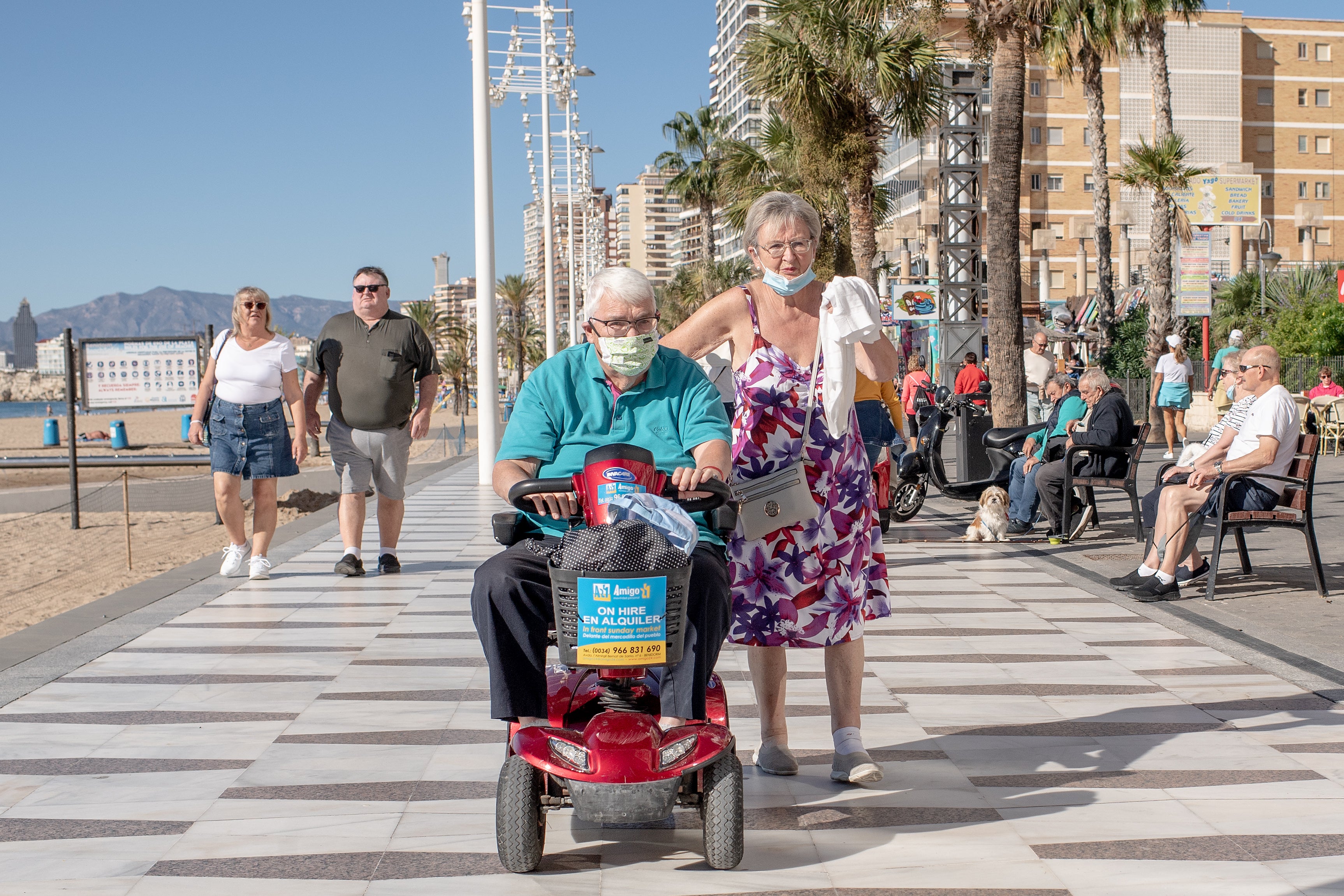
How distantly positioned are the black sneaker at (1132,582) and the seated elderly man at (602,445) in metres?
4.69

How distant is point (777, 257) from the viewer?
13.3ft

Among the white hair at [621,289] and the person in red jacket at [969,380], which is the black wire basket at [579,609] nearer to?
the white hair at [621,289]

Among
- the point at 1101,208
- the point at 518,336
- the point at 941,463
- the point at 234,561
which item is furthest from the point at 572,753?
the point at 518,336

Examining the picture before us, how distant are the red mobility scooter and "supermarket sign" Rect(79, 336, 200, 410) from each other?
13.1 meters

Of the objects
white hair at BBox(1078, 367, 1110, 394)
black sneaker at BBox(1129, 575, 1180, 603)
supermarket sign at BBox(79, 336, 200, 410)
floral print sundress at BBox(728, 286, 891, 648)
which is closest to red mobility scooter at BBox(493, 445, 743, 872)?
floral print sundress at BBox(728, 286, 891, 648)

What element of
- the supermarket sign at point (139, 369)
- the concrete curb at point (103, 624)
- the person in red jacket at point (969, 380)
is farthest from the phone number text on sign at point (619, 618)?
the person in red jacket at point (969, 380)

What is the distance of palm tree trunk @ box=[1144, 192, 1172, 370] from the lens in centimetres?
2978

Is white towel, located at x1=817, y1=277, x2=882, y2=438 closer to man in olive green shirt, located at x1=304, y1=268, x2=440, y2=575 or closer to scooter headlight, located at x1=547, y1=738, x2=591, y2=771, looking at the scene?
scooter headlight, located at x1=547, y1=738, x2=591, y2=771

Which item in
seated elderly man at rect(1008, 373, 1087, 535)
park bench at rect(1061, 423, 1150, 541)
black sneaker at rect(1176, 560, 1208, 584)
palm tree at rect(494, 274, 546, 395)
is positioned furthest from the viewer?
palm tree at rect(494, 274, 546, 395)

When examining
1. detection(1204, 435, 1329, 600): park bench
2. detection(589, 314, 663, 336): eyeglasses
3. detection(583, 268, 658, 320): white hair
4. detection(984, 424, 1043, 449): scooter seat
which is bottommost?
detection(1204, 435, 1329, 600): park bench

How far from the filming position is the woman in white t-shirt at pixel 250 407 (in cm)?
813

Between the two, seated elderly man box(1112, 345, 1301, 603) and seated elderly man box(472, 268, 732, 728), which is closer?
seated elderly man box(472, 268, 732, 728)

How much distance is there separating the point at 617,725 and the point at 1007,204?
11350 millimetres

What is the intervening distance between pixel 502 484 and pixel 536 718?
0.63m
